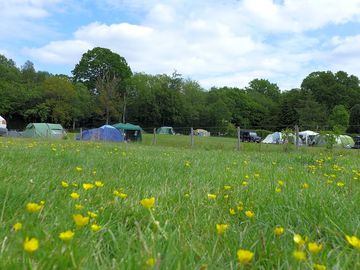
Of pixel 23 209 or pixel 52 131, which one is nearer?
pixel 23 209

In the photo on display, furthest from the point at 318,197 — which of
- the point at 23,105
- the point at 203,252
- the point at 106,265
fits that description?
the point at 23,105

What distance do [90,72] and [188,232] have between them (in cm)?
7324

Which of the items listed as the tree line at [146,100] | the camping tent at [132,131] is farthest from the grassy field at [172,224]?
the tree line at [146,100]

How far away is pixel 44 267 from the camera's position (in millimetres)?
1173

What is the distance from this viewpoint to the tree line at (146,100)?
53625mm

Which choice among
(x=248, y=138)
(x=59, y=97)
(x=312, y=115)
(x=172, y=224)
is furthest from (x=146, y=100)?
(x=172, y=224)

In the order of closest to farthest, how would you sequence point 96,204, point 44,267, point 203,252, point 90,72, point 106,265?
point 44,267 < point 106,265 < point 203,252 < point 96,204 < point 90,72

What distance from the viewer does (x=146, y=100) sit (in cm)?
6184

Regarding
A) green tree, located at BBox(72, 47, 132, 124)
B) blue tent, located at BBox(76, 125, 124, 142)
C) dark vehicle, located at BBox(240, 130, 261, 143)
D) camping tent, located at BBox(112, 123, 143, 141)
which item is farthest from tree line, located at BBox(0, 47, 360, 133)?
blue tent, located at BBox(76, 125, 124, 142)

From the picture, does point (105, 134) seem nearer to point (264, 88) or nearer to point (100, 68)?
point (100, 68)

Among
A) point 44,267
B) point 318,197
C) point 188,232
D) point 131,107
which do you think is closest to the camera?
point 44,267

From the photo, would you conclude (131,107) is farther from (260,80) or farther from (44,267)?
(44,267)

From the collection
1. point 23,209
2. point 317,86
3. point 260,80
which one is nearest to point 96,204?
point 23,209

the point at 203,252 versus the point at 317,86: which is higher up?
the point at 317,86
